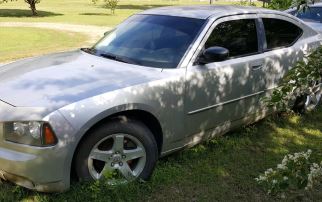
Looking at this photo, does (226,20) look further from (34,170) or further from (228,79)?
(34,170)

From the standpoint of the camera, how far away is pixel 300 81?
249cm

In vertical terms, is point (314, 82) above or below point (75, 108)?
above

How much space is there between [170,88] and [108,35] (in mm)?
1502

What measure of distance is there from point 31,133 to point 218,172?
193 centimetres

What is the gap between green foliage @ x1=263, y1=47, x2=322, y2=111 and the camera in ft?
8.09

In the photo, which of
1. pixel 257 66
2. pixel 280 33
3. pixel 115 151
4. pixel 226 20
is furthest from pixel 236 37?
pixel 115 151

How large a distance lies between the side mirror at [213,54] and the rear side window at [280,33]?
110 cm

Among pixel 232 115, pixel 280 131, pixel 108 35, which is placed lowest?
pixel 280 131

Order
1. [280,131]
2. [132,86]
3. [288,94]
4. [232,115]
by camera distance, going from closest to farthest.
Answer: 1. [288,94]
2. [132,86]
3. [232,115]
4. [280,131]

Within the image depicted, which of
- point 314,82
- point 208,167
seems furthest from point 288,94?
point 208,167

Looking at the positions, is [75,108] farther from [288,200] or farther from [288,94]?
[288,200]

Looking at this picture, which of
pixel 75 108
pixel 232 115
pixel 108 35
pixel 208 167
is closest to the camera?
pixel 75 108

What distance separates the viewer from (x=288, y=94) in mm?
2516

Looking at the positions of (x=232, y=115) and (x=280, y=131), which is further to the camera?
(x=280, y=131)
